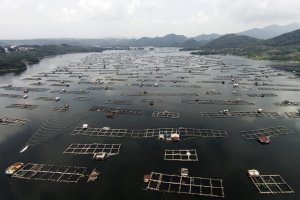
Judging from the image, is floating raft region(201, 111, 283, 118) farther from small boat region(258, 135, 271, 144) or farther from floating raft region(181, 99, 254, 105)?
small boat region(258, 135, 271, 144)

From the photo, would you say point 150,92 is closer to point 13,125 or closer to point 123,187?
point 13,125

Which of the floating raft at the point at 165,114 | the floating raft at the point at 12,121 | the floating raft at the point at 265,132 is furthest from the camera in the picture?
the floating raft at the point at 165,114

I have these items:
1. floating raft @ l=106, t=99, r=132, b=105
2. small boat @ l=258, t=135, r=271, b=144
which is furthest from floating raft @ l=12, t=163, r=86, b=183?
floating raft @ l=106, t=99, r=132, b=105

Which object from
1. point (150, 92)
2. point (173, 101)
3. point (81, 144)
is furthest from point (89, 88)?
point (81, 144)

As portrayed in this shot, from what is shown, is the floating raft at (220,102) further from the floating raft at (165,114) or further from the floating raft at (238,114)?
the floating raft at (165,114)

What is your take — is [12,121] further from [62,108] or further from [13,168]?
[13,168]

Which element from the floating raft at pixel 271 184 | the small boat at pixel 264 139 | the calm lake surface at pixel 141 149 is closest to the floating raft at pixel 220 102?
the calm lake surface at pixel 141 149
